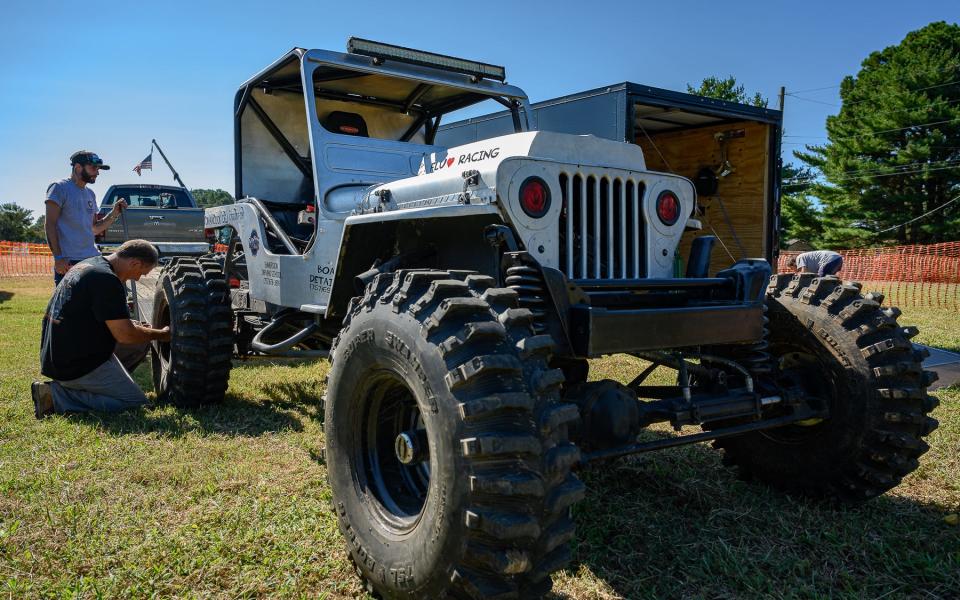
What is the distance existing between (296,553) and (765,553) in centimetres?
215

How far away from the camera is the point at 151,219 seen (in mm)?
13141

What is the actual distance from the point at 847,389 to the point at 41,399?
5557 mm

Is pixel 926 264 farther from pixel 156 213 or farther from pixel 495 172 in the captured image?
pixel 495 172

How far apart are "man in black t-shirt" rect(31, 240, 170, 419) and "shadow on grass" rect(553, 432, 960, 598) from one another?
3.85 m

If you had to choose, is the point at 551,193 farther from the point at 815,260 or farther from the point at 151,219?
the point at 151,219

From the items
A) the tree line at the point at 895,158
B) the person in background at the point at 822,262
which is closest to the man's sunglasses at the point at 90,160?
the person in background at the point at 822,262

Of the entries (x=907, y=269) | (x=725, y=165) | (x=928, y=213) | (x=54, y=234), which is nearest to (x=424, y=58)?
(x=54, y=234)

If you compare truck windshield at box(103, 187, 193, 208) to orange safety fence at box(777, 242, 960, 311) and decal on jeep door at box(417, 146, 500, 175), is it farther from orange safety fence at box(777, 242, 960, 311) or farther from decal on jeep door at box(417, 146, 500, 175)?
orange safety fence at box(777, 242, 960, 311)

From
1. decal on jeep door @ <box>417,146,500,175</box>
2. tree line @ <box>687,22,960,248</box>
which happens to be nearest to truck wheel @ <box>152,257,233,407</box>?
decal on jeep door @ <box>417,146,500,175</box>

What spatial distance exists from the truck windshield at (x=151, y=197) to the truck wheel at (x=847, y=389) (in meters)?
13.9

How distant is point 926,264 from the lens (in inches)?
958

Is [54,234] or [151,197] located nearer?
[54,234]

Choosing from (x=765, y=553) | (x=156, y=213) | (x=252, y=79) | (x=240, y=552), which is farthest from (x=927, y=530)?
(x=156, y=213)

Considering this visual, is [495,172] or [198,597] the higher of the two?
[495,172]
